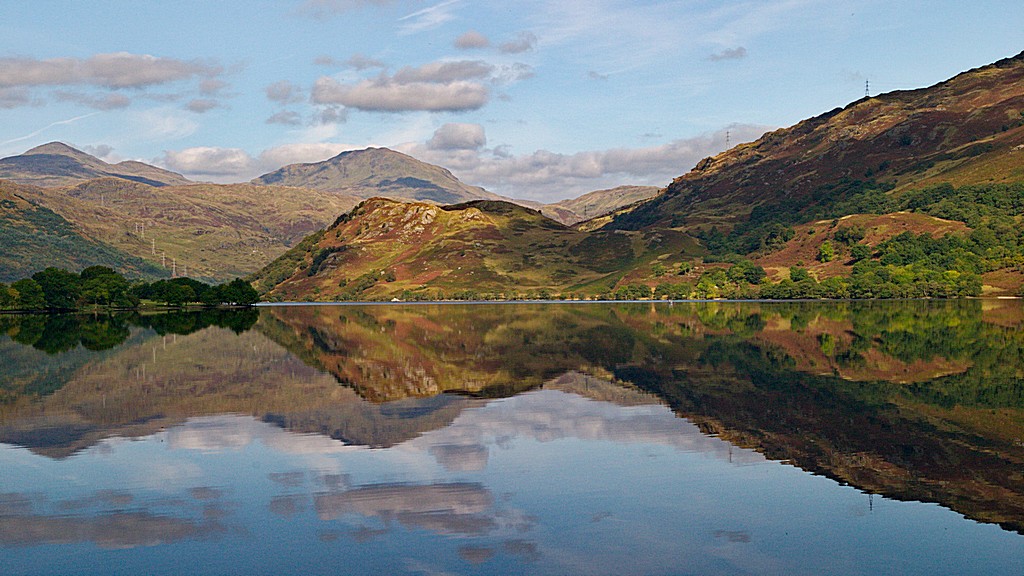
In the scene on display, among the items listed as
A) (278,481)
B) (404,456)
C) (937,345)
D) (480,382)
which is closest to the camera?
(278,481)

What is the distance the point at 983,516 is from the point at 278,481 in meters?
24.4

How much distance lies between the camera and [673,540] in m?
23.7

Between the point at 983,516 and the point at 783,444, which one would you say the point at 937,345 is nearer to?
the point at 783,444

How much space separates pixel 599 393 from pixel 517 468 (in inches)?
883

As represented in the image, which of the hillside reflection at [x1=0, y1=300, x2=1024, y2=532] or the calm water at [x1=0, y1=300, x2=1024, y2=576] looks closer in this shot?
the calm water at [x1=0, y1=300, x2=1024, y2=576]

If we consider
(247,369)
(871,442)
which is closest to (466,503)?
(871,442)

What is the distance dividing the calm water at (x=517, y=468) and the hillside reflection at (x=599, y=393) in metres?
0.28

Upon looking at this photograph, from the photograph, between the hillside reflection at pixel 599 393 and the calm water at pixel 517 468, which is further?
the hillside reflection at pixel 599 393

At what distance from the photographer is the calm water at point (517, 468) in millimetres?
22750

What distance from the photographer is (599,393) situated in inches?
2169

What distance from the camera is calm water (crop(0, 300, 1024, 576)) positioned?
2275cm

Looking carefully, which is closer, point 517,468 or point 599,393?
point 517,468

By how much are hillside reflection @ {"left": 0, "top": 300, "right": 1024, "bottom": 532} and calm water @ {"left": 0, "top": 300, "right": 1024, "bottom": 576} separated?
0.92 ft

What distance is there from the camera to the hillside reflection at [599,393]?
34.3 metres
